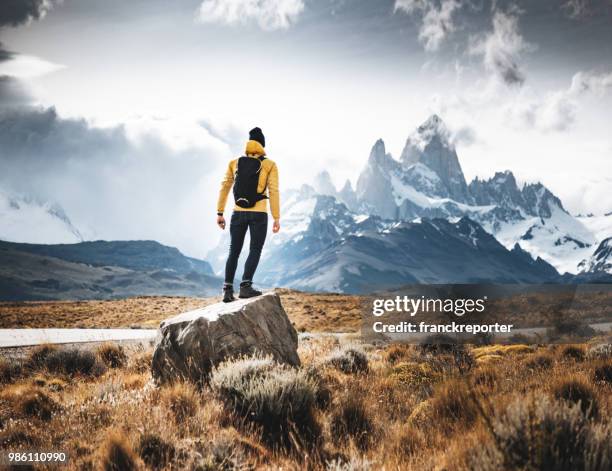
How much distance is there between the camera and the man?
9.35 meters

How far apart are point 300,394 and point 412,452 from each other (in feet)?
5.43

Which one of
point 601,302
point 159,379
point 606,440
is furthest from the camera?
point 601,302

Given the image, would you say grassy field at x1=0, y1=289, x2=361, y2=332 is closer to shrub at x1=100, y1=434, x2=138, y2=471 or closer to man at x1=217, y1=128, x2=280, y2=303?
man at x1=217, y1=128, x2=280, y2=303

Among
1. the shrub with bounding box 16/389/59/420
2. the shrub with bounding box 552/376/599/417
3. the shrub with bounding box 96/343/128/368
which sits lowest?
the shrub with bounding box 96/343/128/368

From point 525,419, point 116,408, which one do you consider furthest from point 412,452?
point 116,408

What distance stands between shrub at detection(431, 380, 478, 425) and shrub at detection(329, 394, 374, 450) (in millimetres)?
893

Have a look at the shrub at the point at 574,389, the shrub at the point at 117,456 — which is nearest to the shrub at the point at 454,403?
the shrub at the point at 574,389

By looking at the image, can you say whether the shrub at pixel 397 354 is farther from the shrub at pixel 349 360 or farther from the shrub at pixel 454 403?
the shrub at pixel 454 403

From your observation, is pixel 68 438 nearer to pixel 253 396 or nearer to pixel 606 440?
pixel 253 396

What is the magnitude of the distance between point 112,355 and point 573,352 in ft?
39.5

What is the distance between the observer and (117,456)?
416 cm

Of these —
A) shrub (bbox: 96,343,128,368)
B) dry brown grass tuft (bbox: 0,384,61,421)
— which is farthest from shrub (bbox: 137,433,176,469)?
shrub (bbox: 96,343,128,368)

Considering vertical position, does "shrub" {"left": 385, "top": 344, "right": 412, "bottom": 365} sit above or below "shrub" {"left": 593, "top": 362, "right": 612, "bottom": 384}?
below

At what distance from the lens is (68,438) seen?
495 cm
